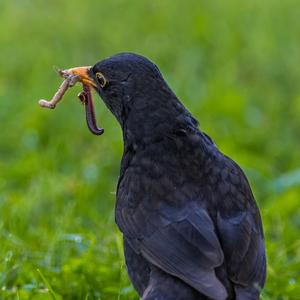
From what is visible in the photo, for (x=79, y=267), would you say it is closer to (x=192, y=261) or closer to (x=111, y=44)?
(x=192, y=261)

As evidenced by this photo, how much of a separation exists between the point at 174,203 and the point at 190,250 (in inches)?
12.4

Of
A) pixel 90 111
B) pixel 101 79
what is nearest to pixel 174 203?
pixel 101 79

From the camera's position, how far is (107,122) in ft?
32.4

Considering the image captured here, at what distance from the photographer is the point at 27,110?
10.0m

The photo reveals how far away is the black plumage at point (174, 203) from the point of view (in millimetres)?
5723

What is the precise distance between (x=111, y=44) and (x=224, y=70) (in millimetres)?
1200

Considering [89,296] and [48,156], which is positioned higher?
[48,156]

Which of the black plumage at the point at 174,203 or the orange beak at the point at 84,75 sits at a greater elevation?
the orange beak at the point at 84,75

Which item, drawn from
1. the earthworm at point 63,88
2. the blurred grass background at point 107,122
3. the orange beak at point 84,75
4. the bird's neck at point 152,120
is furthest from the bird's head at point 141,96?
the blurred grass background at point 107,122

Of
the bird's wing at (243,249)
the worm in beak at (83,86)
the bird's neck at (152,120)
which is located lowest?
the bird's wing at (243,249)

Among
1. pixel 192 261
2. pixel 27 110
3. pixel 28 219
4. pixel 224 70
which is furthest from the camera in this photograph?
pixel 224 70

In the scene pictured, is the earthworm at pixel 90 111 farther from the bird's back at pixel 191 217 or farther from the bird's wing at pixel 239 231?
the bird's wing at pixel 239 231

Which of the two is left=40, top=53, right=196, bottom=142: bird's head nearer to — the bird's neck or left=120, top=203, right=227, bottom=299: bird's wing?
the bird's neck

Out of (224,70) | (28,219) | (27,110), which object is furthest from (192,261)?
(224,70)
